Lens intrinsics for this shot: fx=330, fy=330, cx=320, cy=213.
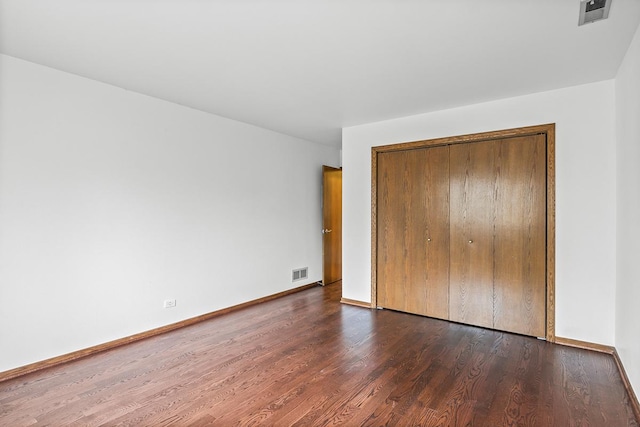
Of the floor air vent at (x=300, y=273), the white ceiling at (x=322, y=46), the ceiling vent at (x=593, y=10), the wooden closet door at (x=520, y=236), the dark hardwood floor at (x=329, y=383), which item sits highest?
the white ceiling at (x=322, y=46)

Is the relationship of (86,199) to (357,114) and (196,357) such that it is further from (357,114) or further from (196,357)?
(357,114)

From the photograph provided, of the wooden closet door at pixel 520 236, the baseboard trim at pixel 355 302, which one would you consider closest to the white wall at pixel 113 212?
the baseboard trim at pixel 355 302

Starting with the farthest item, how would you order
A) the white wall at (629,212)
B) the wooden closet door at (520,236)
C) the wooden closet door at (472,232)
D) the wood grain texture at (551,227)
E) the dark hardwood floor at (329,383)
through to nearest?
the wooden closet door at (472,232)
the wooden closet door at (520,236)
the wood grain texture at (551,227)
the white wall at (629,212)
the dark hardwood floor at (329,383)

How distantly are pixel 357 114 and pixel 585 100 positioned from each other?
225 centimetres

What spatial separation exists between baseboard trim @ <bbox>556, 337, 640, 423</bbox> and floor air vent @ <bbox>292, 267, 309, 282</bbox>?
344 cm

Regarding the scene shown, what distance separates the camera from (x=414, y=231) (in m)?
4.10

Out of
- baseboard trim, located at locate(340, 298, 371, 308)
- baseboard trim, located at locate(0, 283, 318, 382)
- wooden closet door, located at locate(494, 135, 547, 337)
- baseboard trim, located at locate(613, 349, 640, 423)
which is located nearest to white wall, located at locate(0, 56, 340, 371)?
baseboard trim, located at locate(0, 283, 318, 382)

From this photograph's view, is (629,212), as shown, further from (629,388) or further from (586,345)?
(586,345)

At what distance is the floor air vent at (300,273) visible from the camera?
210 inches

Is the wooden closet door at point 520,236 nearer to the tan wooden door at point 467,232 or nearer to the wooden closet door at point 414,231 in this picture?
the tan wooden door at point 467,232

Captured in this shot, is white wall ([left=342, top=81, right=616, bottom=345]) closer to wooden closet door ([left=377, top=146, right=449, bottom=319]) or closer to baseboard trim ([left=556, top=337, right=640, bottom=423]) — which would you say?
baseboard trim ([left=556, top=337, right=640, bottom=423])

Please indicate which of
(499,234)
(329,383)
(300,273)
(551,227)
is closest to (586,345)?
(551,227)

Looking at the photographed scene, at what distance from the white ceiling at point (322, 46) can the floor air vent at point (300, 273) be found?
2.81 m

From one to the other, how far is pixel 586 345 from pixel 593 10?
280 centimetres
